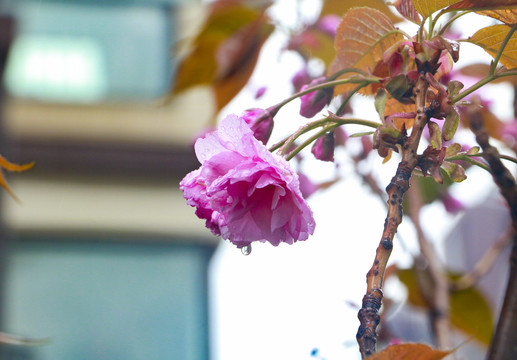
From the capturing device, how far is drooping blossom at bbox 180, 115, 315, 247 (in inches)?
10.0

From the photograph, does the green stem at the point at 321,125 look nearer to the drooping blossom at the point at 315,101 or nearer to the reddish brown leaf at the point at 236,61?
the drooping blossom at the point at 315,101

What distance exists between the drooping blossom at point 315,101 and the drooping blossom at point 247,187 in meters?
0.06

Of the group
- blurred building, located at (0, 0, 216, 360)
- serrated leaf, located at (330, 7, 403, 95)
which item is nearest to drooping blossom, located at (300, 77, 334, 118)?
serrated leaf, located at (330, 7, 403, 95)

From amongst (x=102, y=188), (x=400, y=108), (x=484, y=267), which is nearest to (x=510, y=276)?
(x=400, y=108)

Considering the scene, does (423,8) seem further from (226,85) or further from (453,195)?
(453,195)

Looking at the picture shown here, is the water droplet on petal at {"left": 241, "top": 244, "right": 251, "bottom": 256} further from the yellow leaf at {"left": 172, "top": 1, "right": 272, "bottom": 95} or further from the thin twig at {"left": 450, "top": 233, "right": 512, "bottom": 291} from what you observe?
the thin twig at {"left": 450, "top": 233, "right": 512, "bottom": 291}

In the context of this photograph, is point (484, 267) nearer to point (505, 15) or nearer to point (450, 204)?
point (450, 204)

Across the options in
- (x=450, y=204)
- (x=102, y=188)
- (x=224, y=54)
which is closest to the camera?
(x=224, y=54)

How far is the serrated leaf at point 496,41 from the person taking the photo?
0.29m

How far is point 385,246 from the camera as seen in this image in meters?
0.21

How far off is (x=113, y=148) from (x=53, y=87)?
0.35m

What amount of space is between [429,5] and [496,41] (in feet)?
0.12

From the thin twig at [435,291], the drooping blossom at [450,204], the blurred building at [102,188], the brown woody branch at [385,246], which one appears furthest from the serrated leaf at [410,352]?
the blurred building at [102,188]

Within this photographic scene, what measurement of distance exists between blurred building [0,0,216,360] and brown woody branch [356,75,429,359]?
7.01 feet
